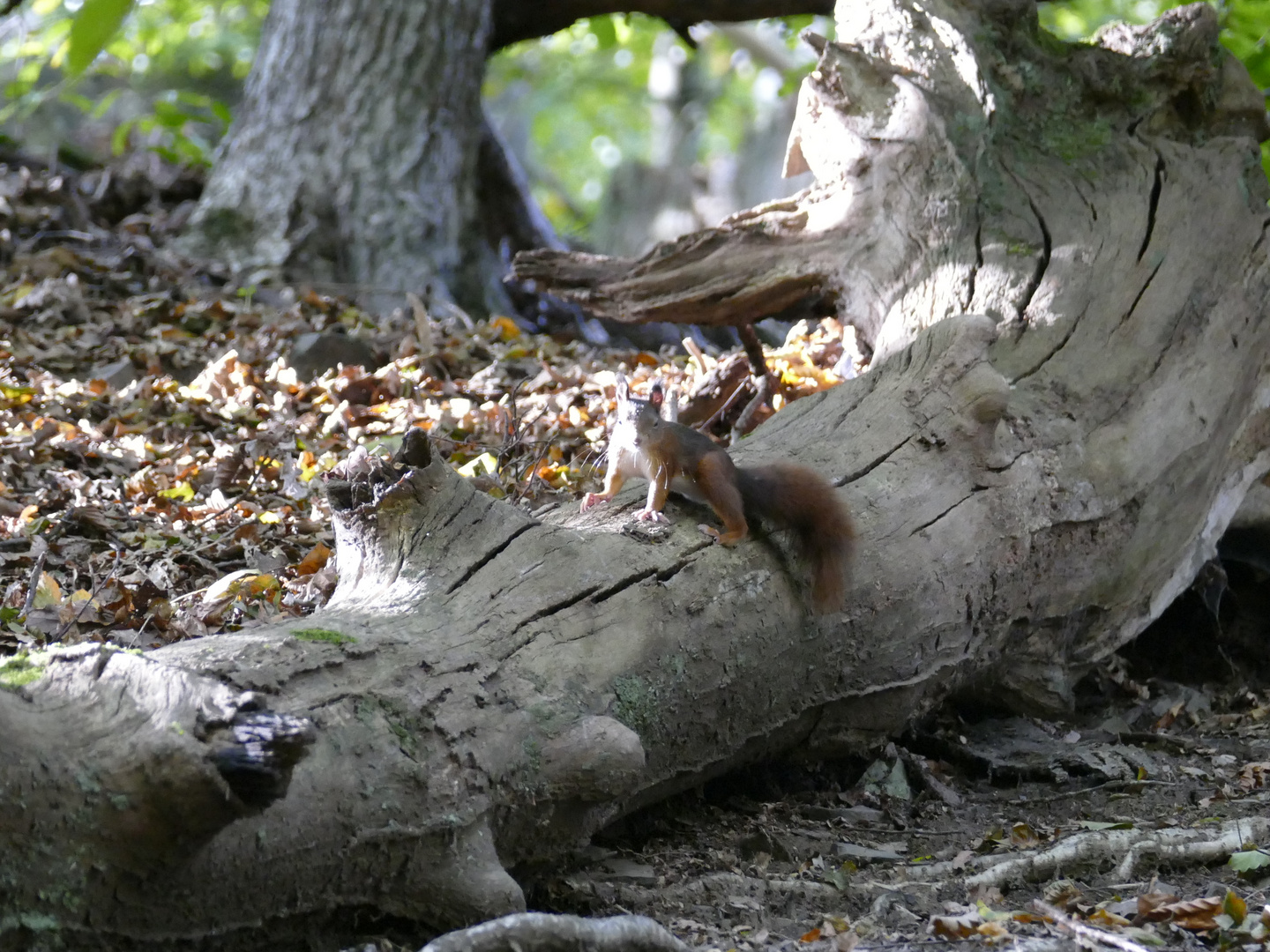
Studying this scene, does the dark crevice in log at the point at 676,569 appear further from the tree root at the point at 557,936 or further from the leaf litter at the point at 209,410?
the leaf litter at the point at 209,410

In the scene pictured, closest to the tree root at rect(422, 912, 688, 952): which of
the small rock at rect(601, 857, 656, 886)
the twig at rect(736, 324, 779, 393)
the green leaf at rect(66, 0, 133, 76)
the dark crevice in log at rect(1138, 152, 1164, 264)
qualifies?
the small rock at rect(601, 857, 656, 886)

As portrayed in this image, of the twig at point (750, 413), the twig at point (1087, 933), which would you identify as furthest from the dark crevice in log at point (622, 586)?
the twig at point (750, 413)

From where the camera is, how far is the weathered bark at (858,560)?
7.26ft

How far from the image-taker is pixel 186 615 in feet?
11.8

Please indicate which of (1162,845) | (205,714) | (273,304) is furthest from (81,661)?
(273,304)

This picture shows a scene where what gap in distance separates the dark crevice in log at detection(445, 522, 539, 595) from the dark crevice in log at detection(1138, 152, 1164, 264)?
2.94 m

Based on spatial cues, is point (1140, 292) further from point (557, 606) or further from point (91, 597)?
point (91, 597)

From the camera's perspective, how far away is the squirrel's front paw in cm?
337

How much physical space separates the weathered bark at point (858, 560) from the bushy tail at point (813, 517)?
76 mm

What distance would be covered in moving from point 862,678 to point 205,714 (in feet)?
6.51

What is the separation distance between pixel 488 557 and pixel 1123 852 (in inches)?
70.9

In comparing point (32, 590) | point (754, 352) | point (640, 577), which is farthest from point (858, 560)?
point (32, 590)

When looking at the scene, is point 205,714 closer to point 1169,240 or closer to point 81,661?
point 81,661

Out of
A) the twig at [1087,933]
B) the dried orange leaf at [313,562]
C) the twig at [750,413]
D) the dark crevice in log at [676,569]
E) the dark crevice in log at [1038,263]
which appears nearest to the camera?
the twig at [1087,933]
